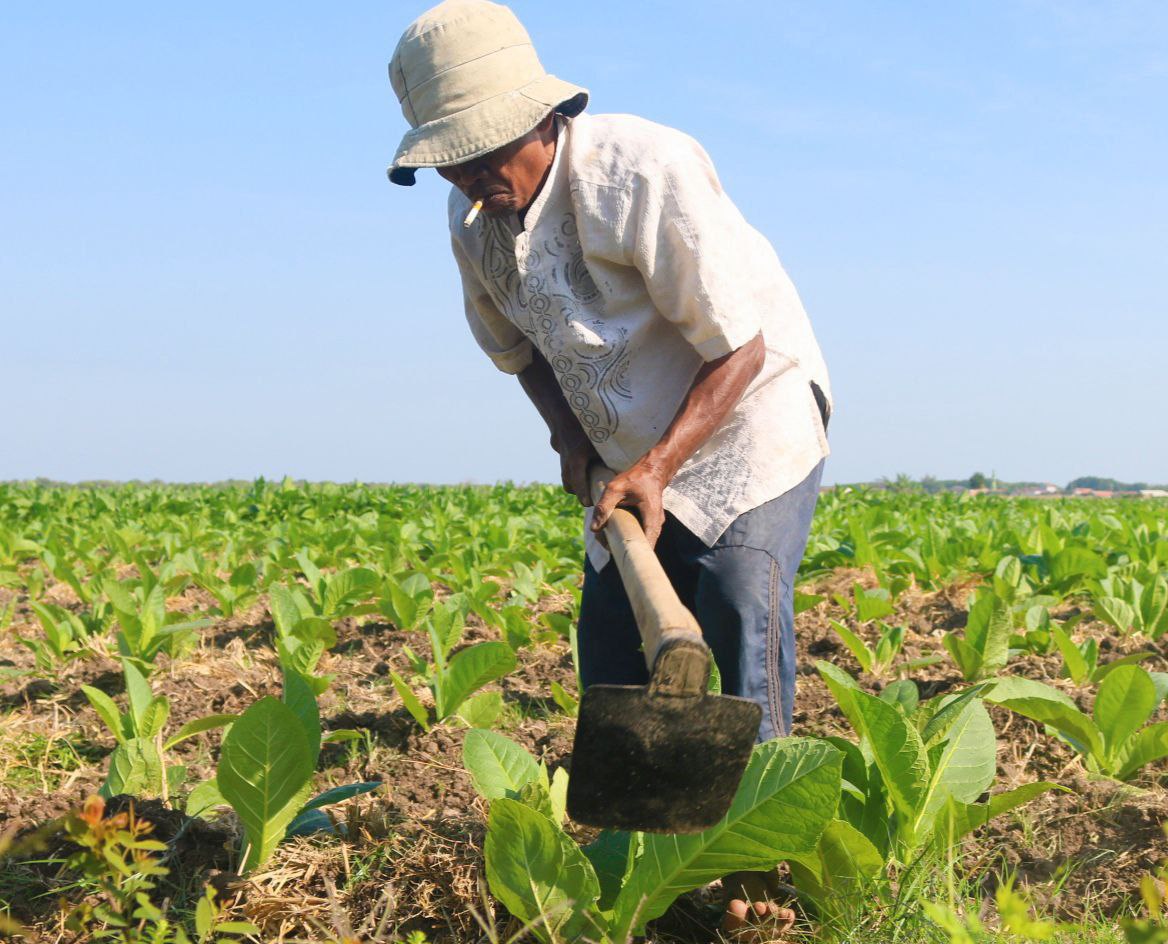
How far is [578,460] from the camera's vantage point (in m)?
3.09

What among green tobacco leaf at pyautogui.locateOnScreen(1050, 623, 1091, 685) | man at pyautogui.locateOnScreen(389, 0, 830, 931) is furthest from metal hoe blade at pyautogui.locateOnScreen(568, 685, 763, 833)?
green tobacco leaf at pyautogui.locateOnScreen(1050, 623, 1091, 685)

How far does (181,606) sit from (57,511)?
752cm

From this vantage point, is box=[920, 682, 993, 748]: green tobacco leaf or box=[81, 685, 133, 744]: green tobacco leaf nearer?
box=[920, 682, 993, 748]: green tobacco leaf

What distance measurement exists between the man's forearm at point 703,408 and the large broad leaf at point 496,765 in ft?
2.13

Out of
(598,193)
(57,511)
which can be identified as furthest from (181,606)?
(57,511)

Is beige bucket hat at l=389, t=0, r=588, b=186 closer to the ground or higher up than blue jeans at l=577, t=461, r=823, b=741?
higher up

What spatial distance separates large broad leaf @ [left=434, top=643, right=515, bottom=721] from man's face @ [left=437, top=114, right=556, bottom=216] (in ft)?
3.75

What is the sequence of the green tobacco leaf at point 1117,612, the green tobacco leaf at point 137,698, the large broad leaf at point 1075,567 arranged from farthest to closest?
1. the large broad leaf at point 1075,567
2. the green tobacco leaf at point 1117,612
3. the green tobacco leaf at point 137,698

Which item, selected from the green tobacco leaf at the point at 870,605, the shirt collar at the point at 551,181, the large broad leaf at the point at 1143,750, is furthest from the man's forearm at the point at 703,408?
the green tobacco leaf at the point at 870,605

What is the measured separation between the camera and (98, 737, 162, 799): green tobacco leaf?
8.86 feet

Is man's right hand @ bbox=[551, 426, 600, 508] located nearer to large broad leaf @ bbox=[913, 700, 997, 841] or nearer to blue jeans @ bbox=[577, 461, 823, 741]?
blue jeans @ bbox=[577, 461, 823, 741]

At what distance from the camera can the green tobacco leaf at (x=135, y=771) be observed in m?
2.70

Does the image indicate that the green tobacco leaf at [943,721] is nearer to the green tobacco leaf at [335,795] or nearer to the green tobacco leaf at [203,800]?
the green tobacco leaf at [335,795]

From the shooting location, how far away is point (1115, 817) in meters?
2.70
